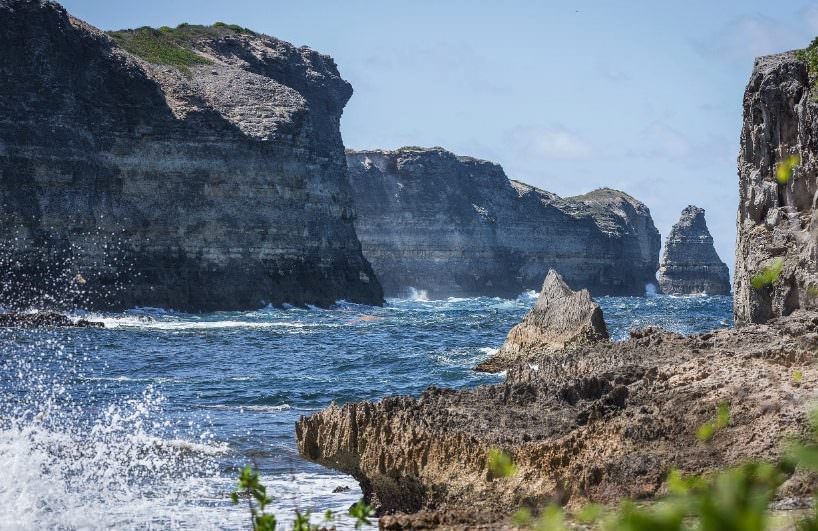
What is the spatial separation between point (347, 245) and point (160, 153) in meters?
16.0

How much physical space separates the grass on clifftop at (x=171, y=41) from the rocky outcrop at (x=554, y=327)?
48.7 metres

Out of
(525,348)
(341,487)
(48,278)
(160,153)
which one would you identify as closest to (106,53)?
(160,153)

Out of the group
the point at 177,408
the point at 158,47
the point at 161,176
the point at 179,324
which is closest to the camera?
the point at 177,408

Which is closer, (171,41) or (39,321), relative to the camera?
(39,321)

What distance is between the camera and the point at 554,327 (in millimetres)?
20953

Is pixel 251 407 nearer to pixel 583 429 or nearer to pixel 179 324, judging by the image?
pixel 583 429

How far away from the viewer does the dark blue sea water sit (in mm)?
10023

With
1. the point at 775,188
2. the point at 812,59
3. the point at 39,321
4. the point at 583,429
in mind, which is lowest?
the point at 39,321

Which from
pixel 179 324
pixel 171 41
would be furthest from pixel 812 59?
pixel 171 41

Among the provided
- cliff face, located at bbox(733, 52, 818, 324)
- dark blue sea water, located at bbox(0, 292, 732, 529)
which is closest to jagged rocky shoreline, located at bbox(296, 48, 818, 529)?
dark blue sea water, located at bbox(0, 292, 732, 529)

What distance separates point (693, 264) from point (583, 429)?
148597mm

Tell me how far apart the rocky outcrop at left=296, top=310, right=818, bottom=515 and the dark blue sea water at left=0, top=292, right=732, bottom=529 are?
790 millimetres

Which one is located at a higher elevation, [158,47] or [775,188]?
[158,47]

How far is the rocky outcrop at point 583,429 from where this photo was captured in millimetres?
6867
